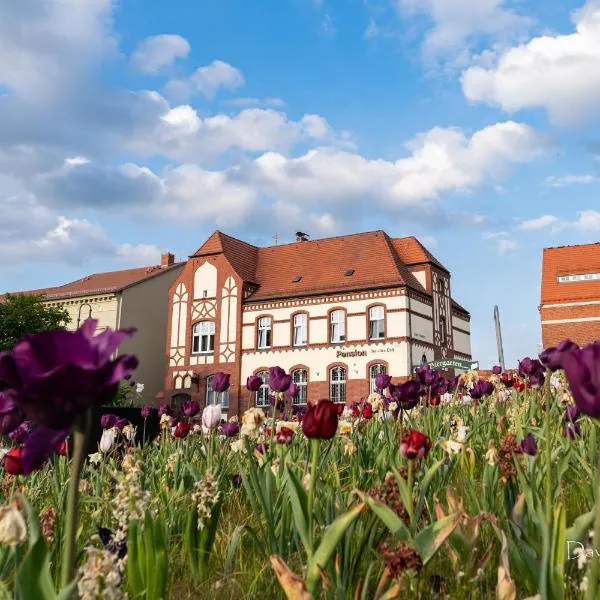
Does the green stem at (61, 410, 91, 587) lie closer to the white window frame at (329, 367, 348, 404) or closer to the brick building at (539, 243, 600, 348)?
the white window frame at (329, 367, 348, 404)

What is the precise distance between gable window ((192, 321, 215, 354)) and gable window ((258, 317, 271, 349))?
254 centimetres

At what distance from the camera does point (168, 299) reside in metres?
35.2

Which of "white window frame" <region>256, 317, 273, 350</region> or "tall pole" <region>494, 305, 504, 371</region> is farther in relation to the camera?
"white window frame" <region>256, 317, 273, 350</region>

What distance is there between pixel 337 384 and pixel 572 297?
45.5 ft

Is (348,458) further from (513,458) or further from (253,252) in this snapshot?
(253,252)

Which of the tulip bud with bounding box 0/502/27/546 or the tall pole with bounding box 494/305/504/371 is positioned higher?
the tall pole with bounding box 494/305/504/371

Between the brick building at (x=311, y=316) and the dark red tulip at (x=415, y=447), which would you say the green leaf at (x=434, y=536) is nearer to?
the dark red tulip at (x=415, y=447)

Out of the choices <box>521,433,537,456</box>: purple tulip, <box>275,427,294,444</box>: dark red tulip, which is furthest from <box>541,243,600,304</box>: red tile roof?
<box>521,433,537,456</box>: purple tulip

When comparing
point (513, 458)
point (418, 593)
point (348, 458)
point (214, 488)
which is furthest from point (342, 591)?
point (348, 458)

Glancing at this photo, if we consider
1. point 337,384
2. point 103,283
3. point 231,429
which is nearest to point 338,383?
point 337,384

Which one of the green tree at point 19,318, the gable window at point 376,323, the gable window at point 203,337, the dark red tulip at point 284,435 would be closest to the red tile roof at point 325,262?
the gable window at point 376,323

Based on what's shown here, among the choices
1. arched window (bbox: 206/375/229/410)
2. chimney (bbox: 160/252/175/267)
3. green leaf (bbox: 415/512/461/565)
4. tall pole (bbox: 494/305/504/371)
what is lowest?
green leaf (bbox: 415/512/461/565)

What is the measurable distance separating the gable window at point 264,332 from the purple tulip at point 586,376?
29339mm

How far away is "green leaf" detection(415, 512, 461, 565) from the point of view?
2.35m
